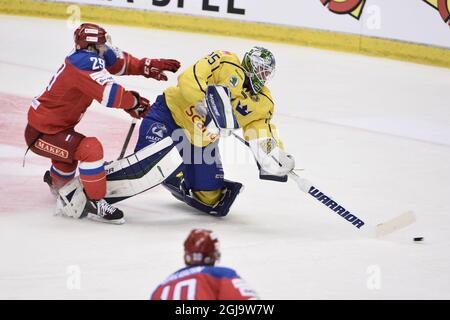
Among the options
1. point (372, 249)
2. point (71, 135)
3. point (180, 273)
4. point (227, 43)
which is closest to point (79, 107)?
point (71, 135)

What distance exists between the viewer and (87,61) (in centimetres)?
541

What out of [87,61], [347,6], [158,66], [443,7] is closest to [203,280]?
[87,61]

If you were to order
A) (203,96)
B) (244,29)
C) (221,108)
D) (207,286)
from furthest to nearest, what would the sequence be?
1. (244,29)
2. (203,96)
3. (221,108)
4. (207,286)

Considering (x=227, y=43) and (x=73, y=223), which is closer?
(x=73, y=223)

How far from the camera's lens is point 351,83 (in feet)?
31.7

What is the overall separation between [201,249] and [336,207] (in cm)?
234

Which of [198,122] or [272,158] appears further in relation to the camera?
[198,122]

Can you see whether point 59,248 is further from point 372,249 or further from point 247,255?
point 372,249

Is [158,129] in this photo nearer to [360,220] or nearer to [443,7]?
[360,220]

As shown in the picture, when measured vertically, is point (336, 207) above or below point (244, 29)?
above

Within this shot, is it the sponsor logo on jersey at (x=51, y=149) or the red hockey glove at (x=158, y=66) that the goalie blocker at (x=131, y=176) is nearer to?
the sponsor logo on jersey at (x=51, y=149)

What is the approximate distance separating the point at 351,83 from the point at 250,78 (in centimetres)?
423

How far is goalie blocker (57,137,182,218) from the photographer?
545 cm
